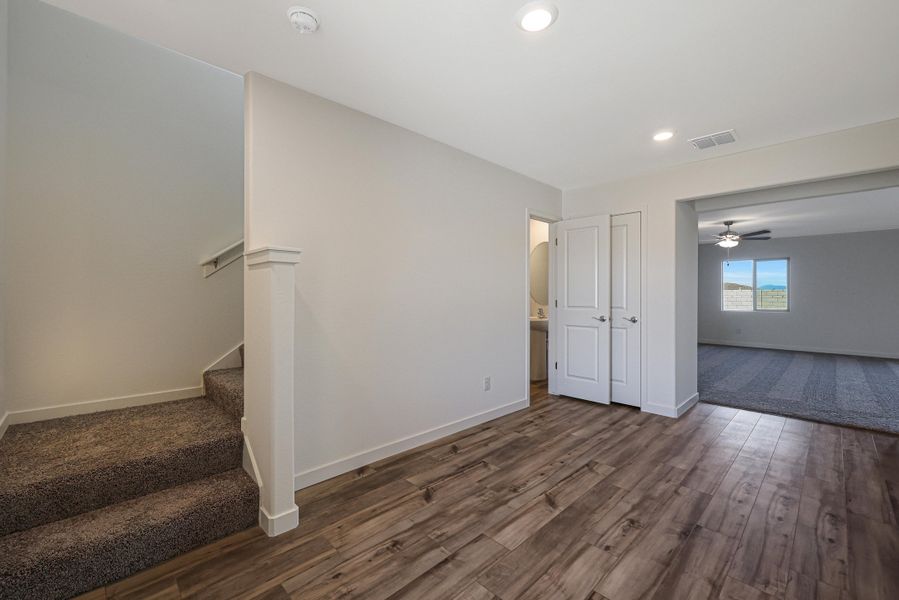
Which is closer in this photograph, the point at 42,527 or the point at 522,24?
the point at 42,527

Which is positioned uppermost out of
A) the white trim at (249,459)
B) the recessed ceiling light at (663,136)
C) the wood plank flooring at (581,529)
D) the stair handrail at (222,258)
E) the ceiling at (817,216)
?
the ceiling at (817,216)

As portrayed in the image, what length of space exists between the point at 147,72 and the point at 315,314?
231 cm

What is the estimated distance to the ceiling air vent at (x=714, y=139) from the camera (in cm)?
297

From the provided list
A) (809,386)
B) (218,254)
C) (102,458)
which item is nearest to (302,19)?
(218,254)

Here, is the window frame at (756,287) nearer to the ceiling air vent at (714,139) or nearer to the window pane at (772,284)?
the window pane at (772,284)

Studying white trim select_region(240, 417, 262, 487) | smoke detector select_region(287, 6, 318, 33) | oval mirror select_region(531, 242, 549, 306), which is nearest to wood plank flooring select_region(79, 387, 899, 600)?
white trim select_region(240, 417, 262, 487)

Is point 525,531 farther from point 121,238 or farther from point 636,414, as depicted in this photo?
point 121,238

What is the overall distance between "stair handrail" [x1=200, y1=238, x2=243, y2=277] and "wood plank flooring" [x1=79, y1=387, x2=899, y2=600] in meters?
1.94

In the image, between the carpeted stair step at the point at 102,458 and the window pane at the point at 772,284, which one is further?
the window pane at the point at 772,284

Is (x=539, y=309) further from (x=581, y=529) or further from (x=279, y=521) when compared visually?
(x=279, y=521)

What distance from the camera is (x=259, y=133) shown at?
219 centimetres

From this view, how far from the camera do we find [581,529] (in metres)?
1.97

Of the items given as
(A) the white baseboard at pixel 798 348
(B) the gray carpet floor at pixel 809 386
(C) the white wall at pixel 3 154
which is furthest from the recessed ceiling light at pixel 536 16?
(A) the white baseboard at pixel 798 348

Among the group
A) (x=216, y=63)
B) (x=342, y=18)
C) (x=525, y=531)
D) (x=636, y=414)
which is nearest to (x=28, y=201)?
(x=216, y=63)
